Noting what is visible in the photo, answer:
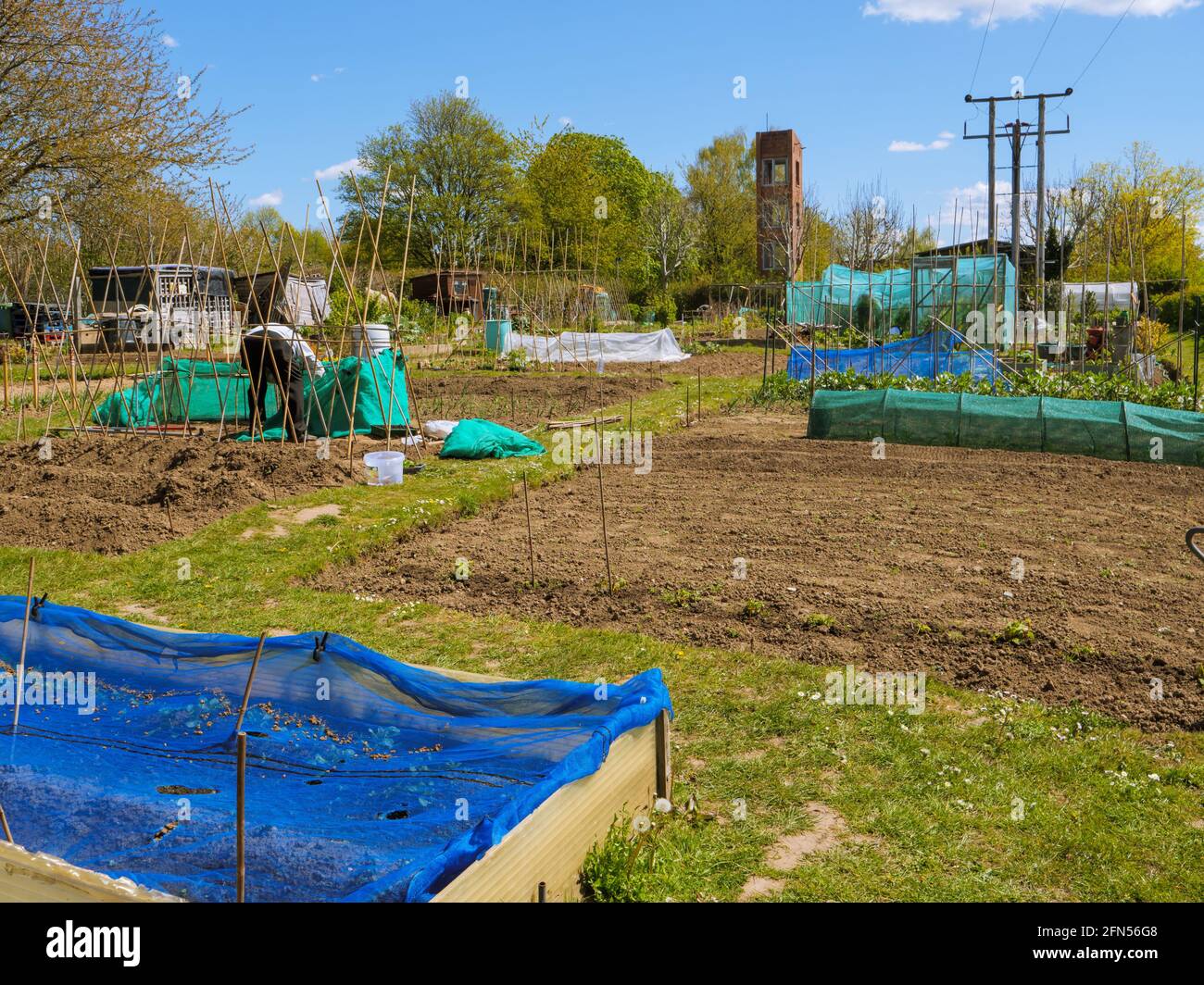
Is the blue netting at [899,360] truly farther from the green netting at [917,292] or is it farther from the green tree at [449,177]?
the green tree at [449,177]

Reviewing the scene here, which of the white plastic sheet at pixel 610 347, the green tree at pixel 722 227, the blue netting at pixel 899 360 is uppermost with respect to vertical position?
the green tree at pixel 722 227

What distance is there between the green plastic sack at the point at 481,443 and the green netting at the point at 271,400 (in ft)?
2.15

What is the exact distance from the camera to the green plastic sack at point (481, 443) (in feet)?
38.0

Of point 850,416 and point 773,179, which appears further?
point 773,179

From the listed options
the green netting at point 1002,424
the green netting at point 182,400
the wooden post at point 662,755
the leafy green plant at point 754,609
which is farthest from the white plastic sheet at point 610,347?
the wooden post at point 662,755

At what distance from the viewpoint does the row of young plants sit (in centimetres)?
1328

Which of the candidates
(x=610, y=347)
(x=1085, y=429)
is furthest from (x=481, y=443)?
(x=610, y=347)

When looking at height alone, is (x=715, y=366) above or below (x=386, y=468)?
above

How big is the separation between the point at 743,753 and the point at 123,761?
252 centimetres

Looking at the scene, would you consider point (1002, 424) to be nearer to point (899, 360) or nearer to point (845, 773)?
point (899, 360)

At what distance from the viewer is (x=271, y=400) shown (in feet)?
43.4

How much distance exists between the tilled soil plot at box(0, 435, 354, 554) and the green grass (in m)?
1.48

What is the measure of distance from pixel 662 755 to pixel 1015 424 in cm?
934

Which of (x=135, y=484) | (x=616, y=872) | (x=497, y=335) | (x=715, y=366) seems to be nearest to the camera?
(x=616, y=872)
